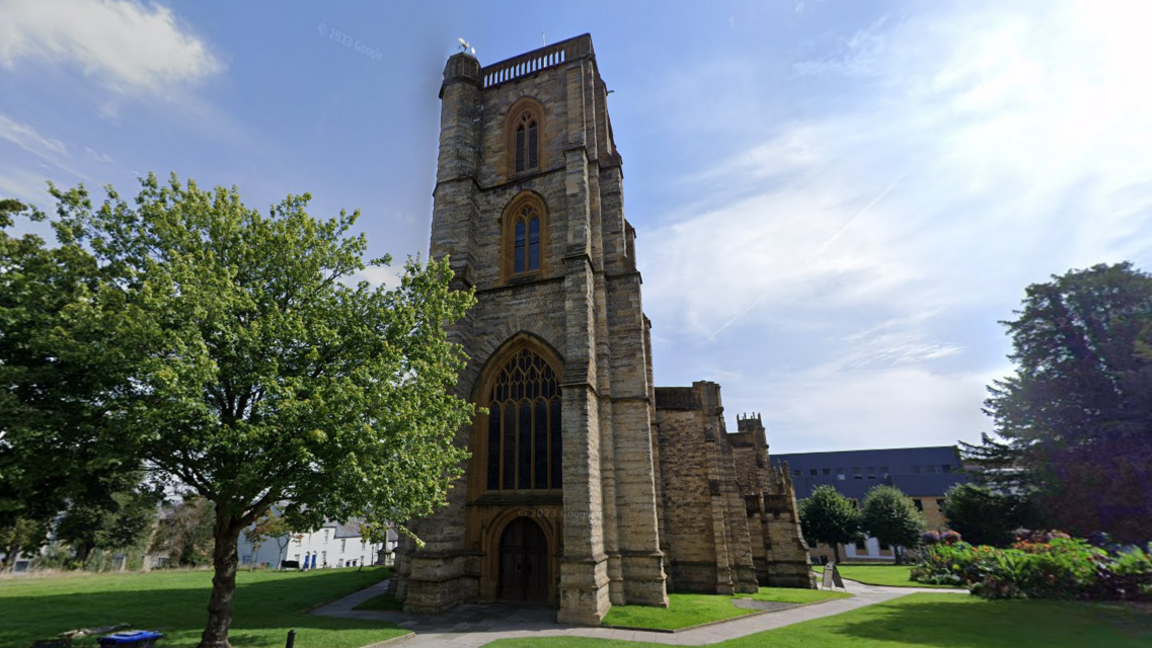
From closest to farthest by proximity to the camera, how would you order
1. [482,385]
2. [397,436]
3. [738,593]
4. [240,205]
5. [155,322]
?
[155,322] → [397,436] → [240,205] → [482,385] → [738,593]

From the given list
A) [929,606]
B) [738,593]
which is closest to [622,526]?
[738,593]

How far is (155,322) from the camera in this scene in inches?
335

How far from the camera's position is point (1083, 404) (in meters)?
20.5

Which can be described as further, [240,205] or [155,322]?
[240,205]

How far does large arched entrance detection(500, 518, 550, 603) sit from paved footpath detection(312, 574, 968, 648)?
91 cm

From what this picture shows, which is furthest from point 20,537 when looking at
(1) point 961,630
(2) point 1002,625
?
(2) point 1002,625

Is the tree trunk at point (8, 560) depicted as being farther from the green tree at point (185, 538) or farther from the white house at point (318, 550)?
the white house at point (318, 550)

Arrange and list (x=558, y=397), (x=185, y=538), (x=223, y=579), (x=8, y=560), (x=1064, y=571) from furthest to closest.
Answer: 1. (x=185, y=538)
2. (x=8, y=560)
3. (x=558, y=397)
4. (x=1064, y=571)
5. (x=223, y=579)

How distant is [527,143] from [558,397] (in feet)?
43.3

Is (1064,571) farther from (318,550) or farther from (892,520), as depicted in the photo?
(318,550)

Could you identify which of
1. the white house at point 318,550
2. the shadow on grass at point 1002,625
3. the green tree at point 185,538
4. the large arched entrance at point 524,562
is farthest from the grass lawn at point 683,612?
the green tree at point 185,538

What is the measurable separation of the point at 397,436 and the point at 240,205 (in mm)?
6964

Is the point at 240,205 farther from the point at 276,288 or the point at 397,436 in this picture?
the point at 397,436

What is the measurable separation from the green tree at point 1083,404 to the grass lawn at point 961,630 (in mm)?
4778
